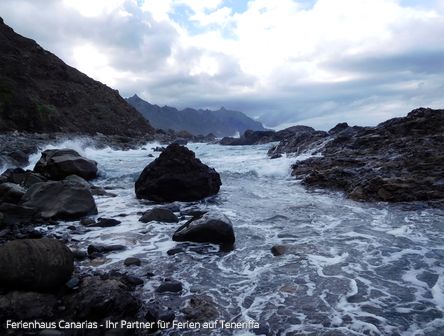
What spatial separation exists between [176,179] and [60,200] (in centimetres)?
401

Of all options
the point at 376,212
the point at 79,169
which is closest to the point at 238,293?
the point at 376,212

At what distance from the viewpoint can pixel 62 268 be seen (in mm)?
5082

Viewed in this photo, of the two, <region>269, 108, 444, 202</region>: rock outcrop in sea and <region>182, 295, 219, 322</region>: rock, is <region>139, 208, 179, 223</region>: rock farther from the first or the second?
<region>269, 108, 444, 202</region>: rock outcrop in sea

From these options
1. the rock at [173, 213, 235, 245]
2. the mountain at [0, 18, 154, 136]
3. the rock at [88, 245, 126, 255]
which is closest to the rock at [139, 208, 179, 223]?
the rock at [173, 213, 235, 245]

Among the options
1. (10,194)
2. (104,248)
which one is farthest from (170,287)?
(10,194)

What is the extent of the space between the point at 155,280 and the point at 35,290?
1.67 meters

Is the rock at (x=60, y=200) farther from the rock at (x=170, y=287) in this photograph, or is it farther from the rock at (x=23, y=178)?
the rock at (x=170, y=287)

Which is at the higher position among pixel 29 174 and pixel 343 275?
pixel 29 174

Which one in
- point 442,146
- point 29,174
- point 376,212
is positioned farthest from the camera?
point 442,146

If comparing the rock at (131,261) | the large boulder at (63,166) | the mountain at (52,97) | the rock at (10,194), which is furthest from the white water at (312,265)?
the mountain at (52,97)

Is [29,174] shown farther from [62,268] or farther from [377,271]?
[377,271]

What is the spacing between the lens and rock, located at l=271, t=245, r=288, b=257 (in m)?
7.08

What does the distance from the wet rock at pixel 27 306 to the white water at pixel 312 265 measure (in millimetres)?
1214

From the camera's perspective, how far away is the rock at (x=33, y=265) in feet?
15.4
